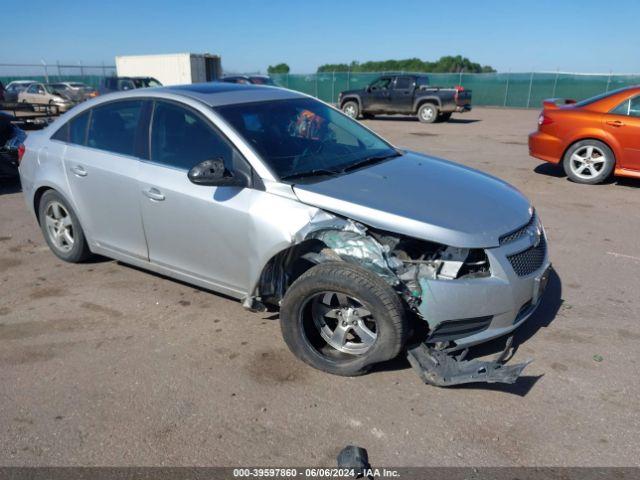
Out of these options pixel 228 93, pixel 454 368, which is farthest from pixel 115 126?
pixel 454 368

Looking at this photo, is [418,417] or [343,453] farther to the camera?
[418,417]

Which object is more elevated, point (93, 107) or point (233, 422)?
point (93, 107)

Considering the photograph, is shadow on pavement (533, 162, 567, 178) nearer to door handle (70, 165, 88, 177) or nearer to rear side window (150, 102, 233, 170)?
rear side window (150, 102, 233, 170)

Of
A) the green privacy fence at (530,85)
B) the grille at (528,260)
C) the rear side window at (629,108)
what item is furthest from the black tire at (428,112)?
the grille at (528,260)

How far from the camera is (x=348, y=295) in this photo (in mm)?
3162

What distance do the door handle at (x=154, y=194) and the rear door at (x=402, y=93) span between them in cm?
1745

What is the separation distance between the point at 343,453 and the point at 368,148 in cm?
A: 260

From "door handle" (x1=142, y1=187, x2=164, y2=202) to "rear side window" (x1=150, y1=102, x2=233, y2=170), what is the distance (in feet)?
0.73

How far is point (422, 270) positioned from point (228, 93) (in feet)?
7.33

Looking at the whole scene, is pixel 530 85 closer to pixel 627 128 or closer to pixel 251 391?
pixel 627 128

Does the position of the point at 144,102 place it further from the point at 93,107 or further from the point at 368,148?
the point at 368,148

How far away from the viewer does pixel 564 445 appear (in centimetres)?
274

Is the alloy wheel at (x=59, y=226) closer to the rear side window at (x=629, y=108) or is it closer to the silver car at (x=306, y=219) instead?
the silver car at (x=306, y=219)

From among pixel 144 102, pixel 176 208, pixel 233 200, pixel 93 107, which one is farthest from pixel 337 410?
pixel 93 107
